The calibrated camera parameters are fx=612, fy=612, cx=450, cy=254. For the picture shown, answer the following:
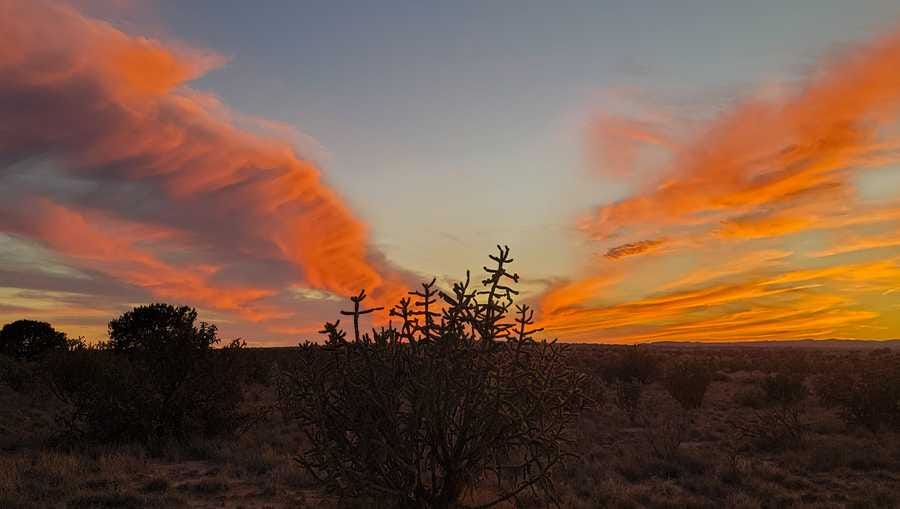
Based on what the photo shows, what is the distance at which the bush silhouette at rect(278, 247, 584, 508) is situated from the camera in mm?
8000

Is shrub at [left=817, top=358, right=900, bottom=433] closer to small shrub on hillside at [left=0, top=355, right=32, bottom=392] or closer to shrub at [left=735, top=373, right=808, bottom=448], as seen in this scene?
shrub at [left=735, top=373, right=808, bottom=448]

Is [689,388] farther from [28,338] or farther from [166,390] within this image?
[28,338]

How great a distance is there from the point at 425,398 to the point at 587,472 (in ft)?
31.7

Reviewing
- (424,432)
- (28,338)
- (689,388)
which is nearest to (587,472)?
(424,432)

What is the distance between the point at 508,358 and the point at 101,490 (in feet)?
33.7

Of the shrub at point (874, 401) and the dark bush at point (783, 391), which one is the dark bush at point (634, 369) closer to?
the dark bush at point (783, 391)

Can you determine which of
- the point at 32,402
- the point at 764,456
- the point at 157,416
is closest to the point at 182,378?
the point at 157,416

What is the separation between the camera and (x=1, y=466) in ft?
47.2

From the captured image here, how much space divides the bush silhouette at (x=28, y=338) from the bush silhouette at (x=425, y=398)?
50.9 meters

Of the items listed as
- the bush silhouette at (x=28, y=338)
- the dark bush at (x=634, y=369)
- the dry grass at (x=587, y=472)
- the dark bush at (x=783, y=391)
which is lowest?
the dry grass at (x=587, y=472)

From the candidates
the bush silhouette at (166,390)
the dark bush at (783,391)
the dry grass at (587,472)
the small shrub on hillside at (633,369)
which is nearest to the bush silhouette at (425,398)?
the dry grass at (587,472)

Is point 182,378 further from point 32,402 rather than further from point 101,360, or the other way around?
point 32,402

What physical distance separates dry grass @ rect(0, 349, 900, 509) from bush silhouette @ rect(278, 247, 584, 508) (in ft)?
6.35

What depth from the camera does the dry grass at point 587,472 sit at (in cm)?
1284
